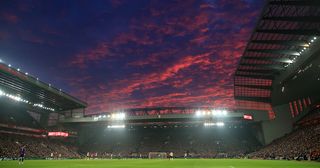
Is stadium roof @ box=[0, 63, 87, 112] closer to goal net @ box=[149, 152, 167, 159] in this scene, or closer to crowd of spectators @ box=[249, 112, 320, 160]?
goal net @ box=[149, 152, 167, 159]

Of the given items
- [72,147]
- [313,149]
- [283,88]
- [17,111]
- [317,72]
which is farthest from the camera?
[72,147]

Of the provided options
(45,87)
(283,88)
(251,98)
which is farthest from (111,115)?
(283,88)

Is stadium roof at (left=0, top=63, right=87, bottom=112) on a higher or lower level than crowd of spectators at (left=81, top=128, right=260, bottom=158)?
higher

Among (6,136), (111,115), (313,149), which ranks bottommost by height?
(313,149)

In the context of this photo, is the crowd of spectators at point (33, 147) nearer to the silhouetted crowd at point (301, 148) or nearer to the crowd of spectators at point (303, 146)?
the crowd of spectators at point (303, 146)

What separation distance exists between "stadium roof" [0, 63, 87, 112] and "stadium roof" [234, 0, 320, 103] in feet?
168

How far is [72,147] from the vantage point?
313 feet

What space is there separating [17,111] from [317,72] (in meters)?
83.7

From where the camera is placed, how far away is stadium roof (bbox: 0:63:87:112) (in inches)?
2427

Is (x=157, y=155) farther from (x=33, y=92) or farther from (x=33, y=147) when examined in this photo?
(x=33, y=92)

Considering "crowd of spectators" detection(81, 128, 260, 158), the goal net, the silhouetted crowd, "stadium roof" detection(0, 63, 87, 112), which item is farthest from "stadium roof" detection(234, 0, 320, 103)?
"stadium roof" detection(0, 63, 87, 112)

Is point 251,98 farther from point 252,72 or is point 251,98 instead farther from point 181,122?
point 181,122

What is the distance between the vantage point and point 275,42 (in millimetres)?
51062

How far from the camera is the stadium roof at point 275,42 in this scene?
140ft
